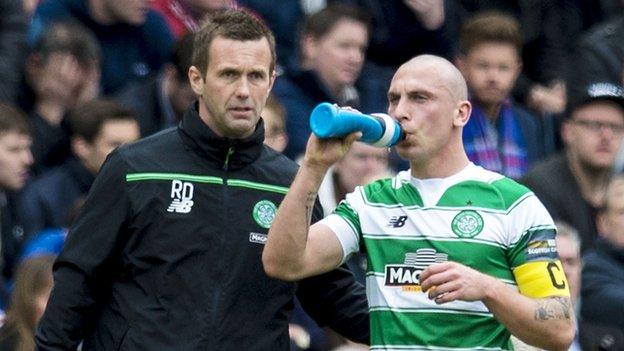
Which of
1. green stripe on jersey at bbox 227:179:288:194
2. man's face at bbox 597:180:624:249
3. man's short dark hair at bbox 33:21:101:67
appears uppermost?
man's short dark hair at bbox 33:21:101:67

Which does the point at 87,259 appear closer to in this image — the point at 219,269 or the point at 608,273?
the point at 219,269

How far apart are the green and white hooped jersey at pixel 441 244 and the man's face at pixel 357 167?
364 centimetres

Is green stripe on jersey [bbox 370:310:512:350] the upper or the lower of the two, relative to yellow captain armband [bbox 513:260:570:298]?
lower

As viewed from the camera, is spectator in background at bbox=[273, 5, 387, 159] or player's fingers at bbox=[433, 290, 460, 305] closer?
player's fingers at bbox=[433, 290, 460, 305]

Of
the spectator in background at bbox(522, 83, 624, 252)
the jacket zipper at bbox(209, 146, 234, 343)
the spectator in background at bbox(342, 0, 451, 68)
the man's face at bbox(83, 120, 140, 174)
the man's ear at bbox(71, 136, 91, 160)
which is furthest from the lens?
the spectator in background at bbox(342, 0, 451, 68)

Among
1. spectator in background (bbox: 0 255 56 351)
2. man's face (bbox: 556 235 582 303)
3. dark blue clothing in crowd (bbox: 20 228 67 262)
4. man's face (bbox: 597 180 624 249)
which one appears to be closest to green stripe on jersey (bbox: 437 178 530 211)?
spectator in background (bbox: 0 255 56 351)

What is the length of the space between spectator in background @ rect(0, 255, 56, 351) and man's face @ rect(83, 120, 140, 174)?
1.23 metres

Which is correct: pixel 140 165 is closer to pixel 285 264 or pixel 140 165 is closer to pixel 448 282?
pixel 285 264

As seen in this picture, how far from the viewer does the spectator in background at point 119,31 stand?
10727 mm

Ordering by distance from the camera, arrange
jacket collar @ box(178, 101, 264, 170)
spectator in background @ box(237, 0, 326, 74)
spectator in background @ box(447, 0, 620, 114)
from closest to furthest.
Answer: jacket collar @ box(178, 101, 264, 170)
spectator in background @ box(237, 0, 326, 74)
spectator in background @ box(447, 0, 620, 114)

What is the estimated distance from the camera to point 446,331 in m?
5.86

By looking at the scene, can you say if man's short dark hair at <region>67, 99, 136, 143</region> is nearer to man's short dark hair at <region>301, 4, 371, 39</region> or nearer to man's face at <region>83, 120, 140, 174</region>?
man's face at <region>83, 120, 140, 174</region>

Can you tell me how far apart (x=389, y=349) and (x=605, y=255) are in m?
3.37

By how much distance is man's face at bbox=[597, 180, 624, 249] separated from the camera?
8.98 metres
